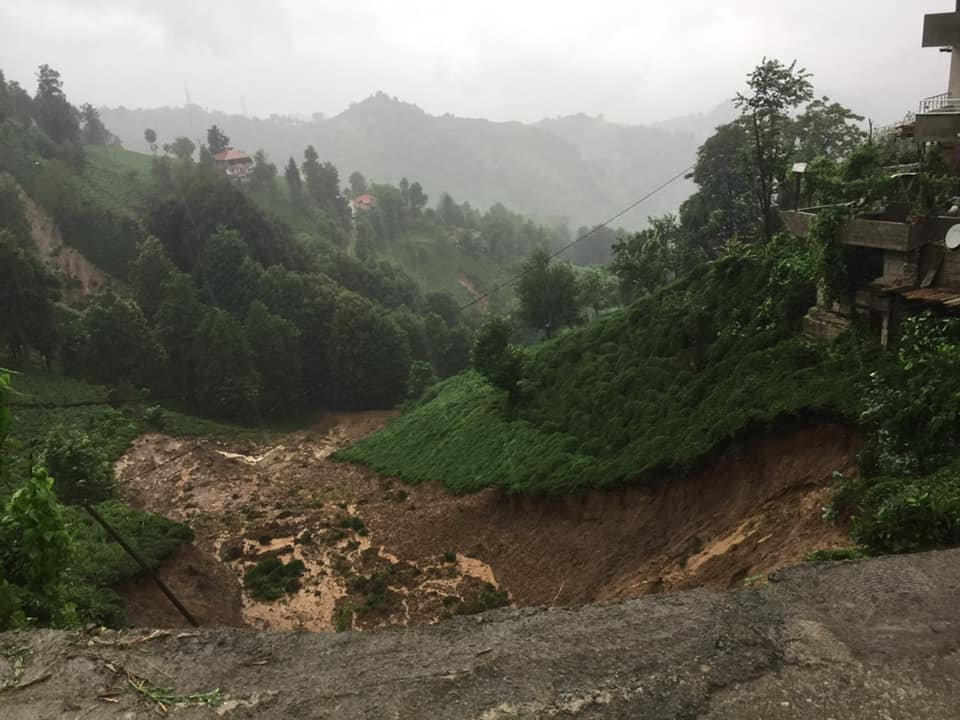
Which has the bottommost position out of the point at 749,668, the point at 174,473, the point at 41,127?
the point at 174,473

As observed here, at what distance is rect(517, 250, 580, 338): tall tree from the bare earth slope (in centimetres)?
3838

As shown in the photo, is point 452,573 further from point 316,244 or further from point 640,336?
point 316,244

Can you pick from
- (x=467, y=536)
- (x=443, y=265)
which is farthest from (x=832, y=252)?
(x=443, y=265)

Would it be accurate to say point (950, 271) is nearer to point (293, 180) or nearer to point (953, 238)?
point (953, 238)

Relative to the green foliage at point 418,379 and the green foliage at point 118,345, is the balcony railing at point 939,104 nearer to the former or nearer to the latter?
the green foliage at point 418,379

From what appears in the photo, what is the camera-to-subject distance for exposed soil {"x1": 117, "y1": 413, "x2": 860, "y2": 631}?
12.5 meters

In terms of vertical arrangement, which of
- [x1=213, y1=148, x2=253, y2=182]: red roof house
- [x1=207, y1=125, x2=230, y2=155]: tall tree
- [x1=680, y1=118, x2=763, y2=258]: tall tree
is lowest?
[x1=680, y1=118, x2=763, y2=258]: tall tree

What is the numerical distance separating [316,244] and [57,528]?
243 ft

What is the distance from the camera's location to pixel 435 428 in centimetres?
3134

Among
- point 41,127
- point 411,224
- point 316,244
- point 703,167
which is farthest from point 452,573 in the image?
point 411,224

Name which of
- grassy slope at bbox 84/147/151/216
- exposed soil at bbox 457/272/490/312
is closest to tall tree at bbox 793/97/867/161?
exposed soil at bbox 457/272/490/312

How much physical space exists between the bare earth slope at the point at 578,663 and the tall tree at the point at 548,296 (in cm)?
3838

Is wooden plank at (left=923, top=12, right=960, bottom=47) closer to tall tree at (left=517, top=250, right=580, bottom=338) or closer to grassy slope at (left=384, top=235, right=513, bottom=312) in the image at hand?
tall tree at (left=517, top=250, right=580, bottom=338)

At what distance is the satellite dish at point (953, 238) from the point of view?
12.6m
